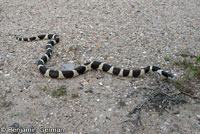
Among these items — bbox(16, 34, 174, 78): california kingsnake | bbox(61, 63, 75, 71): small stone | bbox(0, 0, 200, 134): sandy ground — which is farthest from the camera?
bbox(61, 63, 75, 71): small stone

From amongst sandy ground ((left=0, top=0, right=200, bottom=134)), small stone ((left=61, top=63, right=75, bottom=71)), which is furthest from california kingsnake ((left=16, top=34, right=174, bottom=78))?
small stone ((left=61, top=63, right=75, bottom=71))

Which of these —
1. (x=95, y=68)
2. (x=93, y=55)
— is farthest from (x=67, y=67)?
(x=93, y=55)

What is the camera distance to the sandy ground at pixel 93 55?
432 centimetres

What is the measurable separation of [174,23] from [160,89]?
14.7 ft

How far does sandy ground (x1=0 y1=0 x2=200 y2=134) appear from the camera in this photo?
14.2 feet

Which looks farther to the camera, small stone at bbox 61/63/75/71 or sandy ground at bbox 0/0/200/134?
small stone at bbox 61/63/75/71

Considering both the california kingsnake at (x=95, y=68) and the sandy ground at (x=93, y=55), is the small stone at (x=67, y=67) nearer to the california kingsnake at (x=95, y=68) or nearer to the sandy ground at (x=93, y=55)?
the sandy ground at (x=93, y=55)

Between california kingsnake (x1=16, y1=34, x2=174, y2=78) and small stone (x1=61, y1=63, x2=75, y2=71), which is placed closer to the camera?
california kingsnake (x1=16, y1=34, x2=174, y2=78)

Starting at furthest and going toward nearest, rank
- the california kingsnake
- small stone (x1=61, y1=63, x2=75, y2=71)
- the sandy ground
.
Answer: small stone (x1=61, y1=63, x2=75, y2=71) → the california kingsnake → the sandy ground

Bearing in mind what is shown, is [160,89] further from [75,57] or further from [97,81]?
[75,57]

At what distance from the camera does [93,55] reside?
6613 millimetres

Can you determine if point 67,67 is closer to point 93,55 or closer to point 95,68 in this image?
point 95,68

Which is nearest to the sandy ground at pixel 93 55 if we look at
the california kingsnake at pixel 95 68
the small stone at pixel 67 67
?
the california kingsnake at pixel 95 68

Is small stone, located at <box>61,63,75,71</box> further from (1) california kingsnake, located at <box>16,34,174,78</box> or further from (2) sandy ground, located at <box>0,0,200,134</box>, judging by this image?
(1) california kingsnake, located at <box>16,34,174,78</box>
